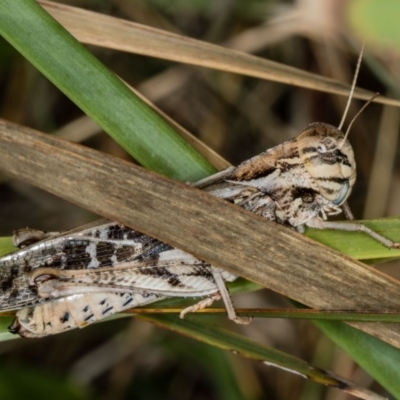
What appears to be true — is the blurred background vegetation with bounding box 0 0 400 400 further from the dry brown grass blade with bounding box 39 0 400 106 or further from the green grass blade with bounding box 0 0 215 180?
the green grass blade with bounding box 0 0 215 180

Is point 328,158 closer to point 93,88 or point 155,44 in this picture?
point 155,44

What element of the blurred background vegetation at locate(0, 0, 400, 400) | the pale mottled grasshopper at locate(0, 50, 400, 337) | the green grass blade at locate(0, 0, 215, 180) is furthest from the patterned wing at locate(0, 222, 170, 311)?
the blurred background vegetation at locate(0, 0, 400, 400)

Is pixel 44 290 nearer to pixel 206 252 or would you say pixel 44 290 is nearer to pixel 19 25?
pixel 206 252

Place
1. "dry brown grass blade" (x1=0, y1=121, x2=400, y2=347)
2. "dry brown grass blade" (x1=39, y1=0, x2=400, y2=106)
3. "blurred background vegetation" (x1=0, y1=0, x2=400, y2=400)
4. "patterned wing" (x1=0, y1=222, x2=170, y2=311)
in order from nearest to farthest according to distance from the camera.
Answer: "dry brown grass blade" (x1=0, y1=121, x2=400, y2=347) < "patterned wing" (x1=0, y1=222, x2=170, y2=311) < "dry brown grass blade" (x1=39, y1=0, x2=400, y2=106) < "blurred background vegetation" (x1=0, y1=0, x2=400, y2=400)

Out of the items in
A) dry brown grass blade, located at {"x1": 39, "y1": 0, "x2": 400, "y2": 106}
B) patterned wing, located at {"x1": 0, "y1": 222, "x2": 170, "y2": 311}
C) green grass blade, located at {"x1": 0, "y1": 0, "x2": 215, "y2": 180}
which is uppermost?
dry brown grass blade, located at {"x1": 39, "y1": 0, "x2": 400, "y2": 106}

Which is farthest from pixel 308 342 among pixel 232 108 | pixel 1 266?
pixel 1 266

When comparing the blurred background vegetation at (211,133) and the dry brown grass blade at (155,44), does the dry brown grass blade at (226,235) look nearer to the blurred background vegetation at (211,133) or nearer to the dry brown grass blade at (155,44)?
the dry brown grass blade at (155,44)

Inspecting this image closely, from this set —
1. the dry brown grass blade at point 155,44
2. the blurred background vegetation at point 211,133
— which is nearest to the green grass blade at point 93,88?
the dry brown grass blade at point 155,44
